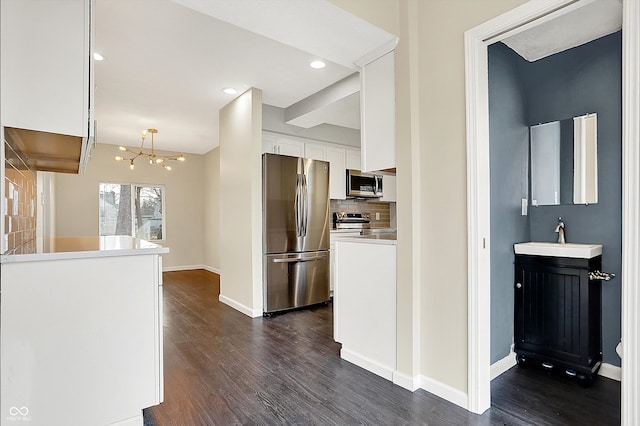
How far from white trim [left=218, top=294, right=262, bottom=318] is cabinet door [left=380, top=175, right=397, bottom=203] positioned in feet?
9.70

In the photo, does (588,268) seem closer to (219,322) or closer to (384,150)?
(384,150)

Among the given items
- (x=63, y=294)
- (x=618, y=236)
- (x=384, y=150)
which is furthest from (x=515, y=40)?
(x=63, y=294)

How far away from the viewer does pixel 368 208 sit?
5.98m

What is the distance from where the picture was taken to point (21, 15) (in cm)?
140

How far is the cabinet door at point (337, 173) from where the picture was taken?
518 centimetres

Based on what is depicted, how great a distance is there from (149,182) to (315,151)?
4104 mm

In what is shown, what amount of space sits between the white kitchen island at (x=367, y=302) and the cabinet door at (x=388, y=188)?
3173 mm

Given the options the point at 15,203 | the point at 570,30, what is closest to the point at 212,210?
the point at 15,203

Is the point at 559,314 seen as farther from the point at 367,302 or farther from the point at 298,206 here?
the point at 298,206

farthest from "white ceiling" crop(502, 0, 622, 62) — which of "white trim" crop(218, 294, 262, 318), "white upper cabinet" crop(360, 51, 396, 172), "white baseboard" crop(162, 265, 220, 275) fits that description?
"white baseboard" crop(162, 265, 220, 275)

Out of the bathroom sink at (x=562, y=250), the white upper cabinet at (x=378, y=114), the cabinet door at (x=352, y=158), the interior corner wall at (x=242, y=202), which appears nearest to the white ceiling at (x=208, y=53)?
the white upper cabinet at (x=378, y=114)

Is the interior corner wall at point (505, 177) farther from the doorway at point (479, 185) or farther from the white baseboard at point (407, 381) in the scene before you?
the white baseboard at point (407, 381)

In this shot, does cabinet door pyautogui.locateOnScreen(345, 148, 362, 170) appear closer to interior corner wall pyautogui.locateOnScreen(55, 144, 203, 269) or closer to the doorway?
the doorway

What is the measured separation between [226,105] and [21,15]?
3254mm
